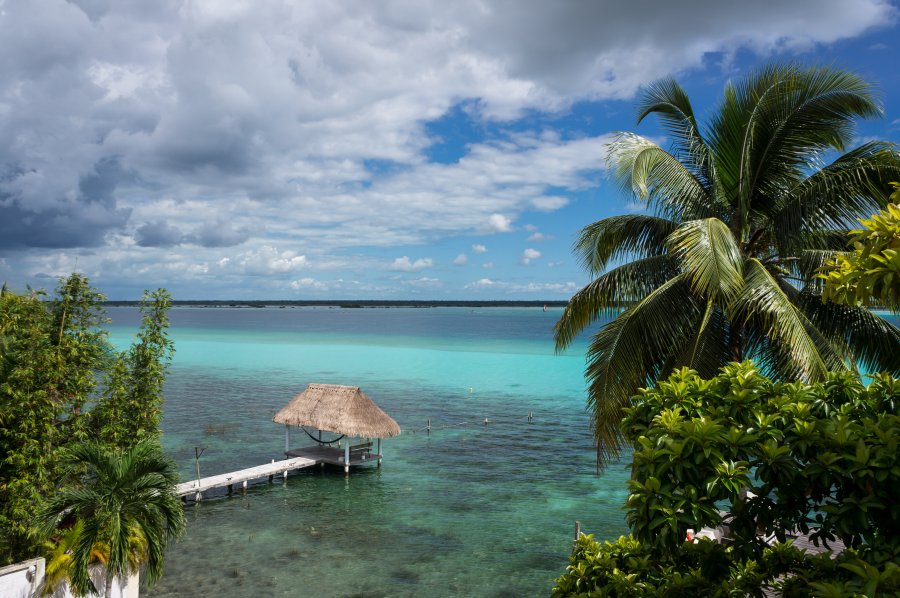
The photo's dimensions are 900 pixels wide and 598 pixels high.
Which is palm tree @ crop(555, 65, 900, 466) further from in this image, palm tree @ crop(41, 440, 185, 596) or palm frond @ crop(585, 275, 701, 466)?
palm tree @ crop(41, 440, 185, 596)

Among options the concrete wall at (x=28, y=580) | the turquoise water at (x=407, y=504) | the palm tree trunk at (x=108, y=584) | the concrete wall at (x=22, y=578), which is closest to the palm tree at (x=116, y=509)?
the palm tree trunk at (x=108, y=584)

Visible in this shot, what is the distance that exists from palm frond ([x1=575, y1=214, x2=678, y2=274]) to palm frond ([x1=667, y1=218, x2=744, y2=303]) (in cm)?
171

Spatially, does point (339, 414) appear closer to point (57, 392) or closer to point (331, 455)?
point (331, 455)

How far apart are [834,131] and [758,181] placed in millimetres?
1116

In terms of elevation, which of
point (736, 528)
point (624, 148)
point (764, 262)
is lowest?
point (736, 528)

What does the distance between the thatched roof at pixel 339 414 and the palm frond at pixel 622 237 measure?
51.4 ft

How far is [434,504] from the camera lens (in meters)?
20.2

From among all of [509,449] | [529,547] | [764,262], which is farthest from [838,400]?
[509,449]

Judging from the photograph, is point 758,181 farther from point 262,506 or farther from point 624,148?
point 262,506

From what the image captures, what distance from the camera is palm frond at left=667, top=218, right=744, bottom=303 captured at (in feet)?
23.0

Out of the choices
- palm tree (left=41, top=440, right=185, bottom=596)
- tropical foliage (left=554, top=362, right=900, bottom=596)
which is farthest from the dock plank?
tropical foliage (left=554, top=362, right=900, bottom=596)

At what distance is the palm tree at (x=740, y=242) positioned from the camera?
7527mm

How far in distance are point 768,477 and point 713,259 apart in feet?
11.6

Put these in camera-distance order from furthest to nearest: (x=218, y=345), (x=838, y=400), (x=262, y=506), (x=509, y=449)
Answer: (x=218, y=345) < (x=509, y=449) < (x=262, y=506) < (x=838, y=400)
